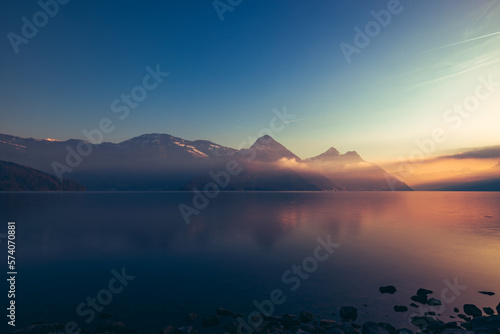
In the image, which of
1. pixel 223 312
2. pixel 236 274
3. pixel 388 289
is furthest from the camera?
pixel 236 274

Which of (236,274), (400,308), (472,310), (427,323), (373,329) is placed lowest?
(236,274)

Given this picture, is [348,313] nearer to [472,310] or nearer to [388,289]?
[388,289]

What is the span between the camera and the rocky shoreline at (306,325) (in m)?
15.8

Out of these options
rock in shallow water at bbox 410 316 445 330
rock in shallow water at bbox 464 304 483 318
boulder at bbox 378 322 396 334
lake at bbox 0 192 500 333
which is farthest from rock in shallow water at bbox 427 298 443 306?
boulder at bbox 378 322 396 334

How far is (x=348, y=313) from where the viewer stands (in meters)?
18.8

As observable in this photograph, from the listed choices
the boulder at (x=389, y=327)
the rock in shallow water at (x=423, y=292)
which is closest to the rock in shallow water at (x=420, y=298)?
the rock in shallow water at (x=423, y=292)

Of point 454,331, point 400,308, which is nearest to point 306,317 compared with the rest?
point 400,308

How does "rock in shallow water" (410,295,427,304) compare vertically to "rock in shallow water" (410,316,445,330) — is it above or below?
below

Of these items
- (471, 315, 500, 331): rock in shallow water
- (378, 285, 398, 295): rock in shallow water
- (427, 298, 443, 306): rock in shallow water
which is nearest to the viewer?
(471, 315, 500, 331): rock in shallow water

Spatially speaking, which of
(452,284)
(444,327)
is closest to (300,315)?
(444,327)

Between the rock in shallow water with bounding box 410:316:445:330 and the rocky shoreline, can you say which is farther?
the rock in shallow water with bounding box 410:316:445:330

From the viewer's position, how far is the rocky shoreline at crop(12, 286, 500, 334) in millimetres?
15844

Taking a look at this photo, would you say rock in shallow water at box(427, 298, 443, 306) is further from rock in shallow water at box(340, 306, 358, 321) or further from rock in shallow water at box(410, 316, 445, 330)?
rock in shallow water at box(340, 306, 358, 321)

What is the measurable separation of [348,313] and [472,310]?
10189 mm
